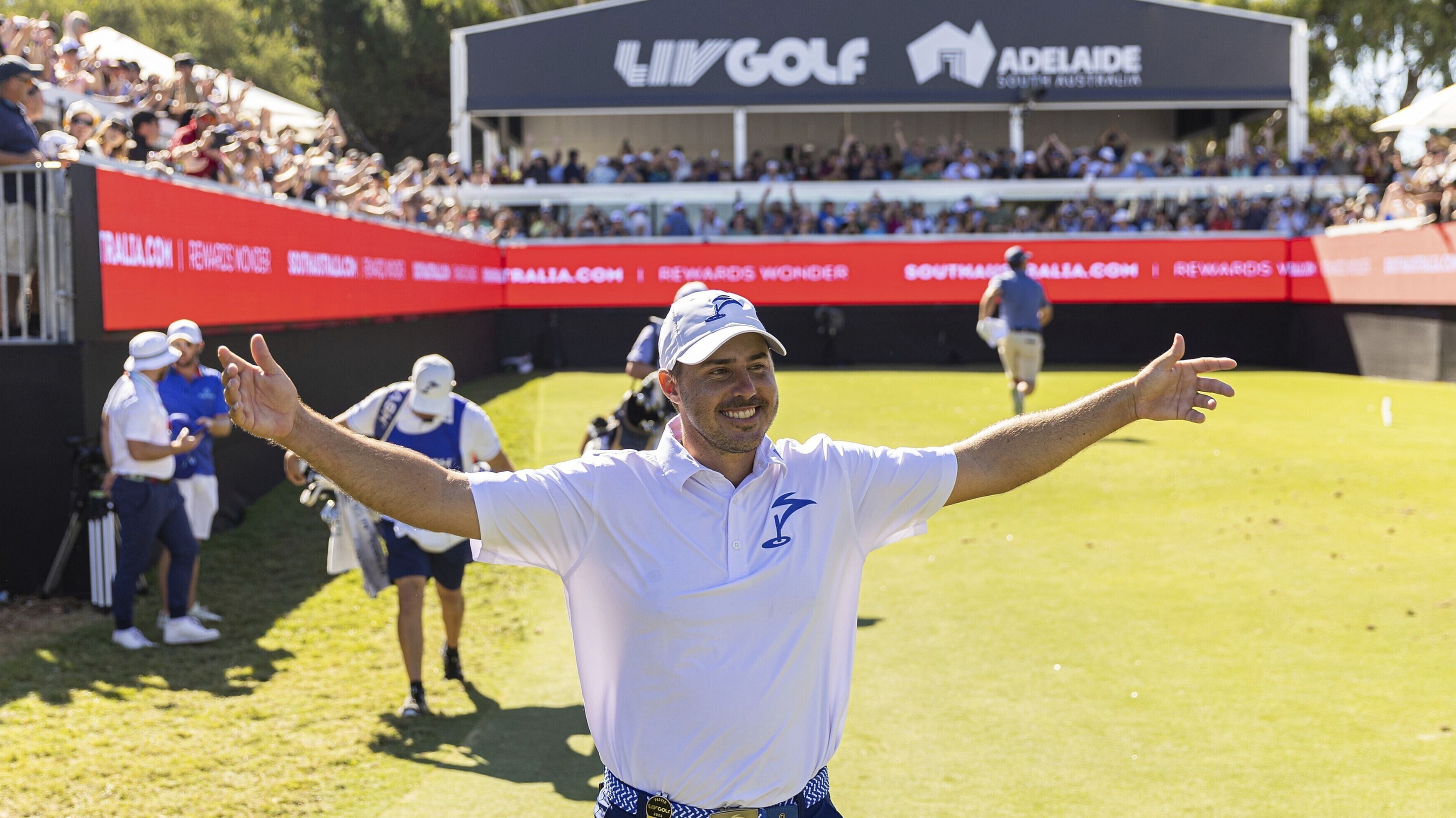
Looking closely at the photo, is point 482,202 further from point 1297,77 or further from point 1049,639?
point 1049,639

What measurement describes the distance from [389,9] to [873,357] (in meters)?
36.8

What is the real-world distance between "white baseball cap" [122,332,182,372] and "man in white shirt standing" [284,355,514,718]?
197cm

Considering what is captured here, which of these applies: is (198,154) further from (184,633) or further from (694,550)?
(694,550)

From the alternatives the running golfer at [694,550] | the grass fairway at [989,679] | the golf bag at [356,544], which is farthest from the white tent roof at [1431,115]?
the running golfer at [694,550]

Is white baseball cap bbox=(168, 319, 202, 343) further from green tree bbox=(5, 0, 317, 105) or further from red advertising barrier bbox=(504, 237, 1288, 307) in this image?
green tree bbox=(5, 0, 317, 105)

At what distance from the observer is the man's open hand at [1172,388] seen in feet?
11.6

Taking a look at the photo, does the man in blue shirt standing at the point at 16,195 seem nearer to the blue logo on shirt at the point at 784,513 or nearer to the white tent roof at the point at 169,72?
the blue logo on shirt at the point at 784,513

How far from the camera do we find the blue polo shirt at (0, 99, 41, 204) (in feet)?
33.0

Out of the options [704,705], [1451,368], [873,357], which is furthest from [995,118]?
[704,705]

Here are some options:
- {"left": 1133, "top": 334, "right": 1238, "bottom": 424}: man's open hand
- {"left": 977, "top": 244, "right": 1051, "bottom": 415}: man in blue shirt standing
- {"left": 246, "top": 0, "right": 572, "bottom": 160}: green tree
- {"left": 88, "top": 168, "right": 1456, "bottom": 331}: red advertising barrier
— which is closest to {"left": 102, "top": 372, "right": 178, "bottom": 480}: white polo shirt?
{"left": 88, "top": 168, "right": 1456, "bottom": 331}: red advertising barrier

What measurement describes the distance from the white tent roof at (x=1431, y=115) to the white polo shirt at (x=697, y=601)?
78.7 feet

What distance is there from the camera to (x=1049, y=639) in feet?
29.2

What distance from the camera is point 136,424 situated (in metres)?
8.98

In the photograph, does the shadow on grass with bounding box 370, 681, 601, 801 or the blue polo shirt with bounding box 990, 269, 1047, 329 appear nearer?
the shadow on grass with bounding box 370, 681, 601, 801
